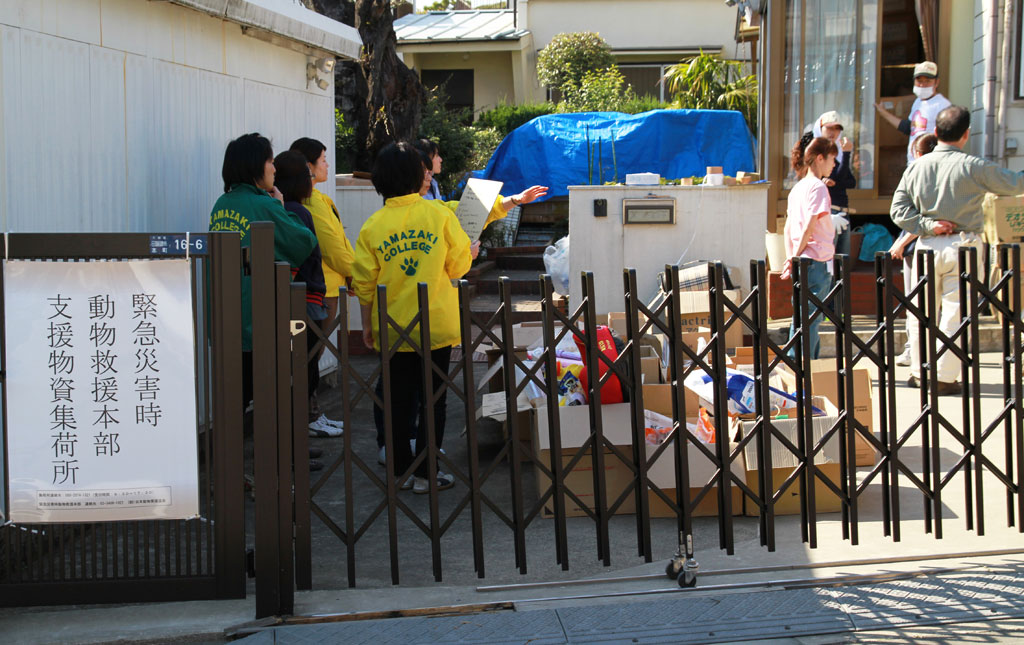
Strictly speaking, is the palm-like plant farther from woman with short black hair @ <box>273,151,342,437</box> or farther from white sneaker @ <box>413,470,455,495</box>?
white sneaker @ <box>413,470,455,495</box>

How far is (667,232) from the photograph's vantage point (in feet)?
26.4

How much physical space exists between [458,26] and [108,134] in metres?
22.7

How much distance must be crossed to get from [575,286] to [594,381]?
13.4 feet

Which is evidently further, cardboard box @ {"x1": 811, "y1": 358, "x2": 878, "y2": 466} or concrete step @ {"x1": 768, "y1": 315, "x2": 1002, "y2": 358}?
concrete step @ {"x1": 768, "y1": 315, "x2": 1002, "y2": 358}

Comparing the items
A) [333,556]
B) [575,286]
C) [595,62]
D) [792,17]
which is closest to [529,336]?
[575,286]

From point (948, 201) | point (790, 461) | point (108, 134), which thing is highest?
point (108, 134)

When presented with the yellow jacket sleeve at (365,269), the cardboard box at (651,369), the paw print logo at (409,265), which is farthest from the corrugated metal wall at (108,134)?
the cardboard box at (651,369)

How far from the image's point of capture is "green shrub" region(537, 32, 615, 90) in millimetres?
23031

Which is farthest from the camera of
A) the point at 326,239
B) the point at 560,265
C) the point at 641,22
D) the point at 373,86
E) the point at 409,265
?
the point at 641,22

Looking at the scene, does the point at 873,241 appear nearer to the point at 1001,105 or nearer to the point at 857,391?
the point at 1001,105

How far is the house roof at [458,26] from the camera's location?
2516 cm

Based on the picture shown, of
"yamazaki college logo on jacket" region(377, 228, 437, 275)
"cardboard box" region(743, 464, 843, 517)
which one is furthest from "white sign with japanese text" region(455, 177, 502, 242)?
"cardboard box" region(743, 464, 843, 517)

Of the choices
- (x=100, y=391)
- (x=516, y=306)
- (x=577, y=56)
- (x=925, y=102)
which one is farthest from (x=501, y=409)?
(x=577, y=56)

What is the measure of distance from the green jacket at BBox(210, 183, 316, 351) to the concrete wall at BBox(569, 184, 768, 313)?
3.26 m
